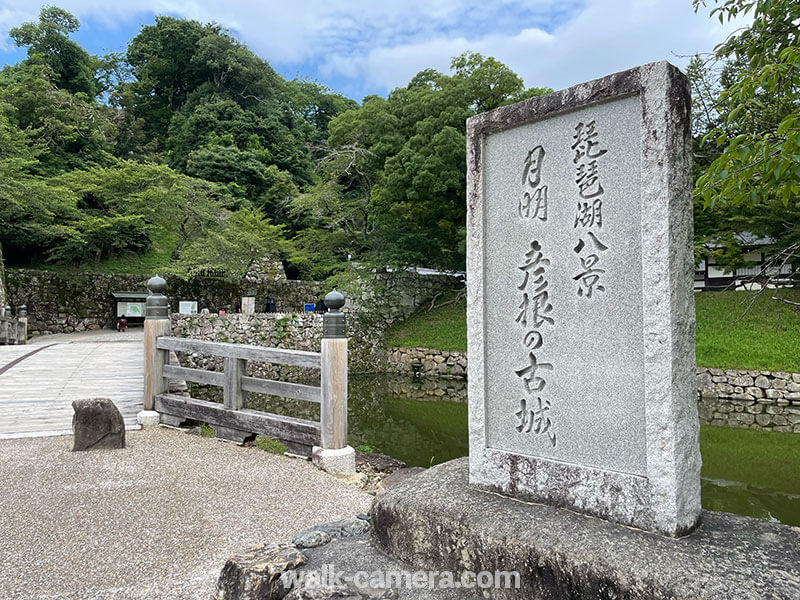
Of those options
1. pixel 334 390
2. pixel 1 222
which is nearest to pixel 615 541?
pixel 334 390

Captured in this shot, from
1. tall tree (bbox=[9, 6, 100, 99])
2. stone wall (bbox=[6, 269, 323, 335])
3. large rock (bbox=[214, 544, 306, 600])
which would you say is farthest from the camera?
tall tree (bbox=[9, 6, 100, 99])

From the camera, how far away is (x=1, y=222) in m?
16.3

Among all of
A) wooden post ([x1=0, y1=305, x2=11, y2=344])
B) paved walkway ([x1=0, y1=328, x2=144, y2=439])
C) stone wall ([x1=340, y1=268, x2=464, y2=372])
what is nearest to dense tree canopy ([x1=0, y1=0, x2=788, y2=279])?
stone wall ([x1=340, y1=268, x2=464, y2=372])

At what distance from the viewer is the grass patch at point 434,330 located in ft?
49.4

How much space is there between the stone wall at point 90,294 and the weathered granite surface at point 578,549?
57.8ft

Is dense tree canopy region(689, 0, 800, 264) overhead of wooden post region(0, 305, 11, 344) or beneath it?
→ overhead

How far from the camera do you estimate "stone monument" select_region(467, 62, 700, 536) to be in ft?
6.15

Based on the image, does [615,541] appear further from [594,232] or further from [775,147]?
[775,147]

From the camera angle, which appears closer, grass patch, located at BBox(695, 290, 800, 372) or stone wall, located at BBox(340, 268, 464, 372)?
grass patch, located at BBox(695, 290, 800, 372)

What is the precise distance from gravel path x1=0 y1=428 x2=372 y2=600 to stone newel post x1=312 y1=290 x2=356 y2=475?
0.73 ft

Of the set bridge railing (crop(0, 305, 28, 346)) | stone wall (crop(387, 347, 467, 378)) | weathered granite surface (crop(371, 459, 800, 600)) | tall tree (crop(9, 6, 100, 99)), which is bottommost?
stone wall (crop(387, 347, 467, 378))

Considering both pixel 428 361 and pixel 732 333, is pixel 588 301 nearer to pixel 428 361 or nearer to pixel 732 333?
pixel 732 333

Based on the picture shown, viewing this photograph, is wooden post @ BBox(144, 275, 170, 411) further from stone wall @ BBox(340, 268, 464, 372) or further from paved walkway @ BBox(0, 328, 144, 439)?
stone wall @ BBox(340, 268, 464, 372)

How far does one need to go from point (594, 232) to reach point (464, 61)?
51.2 ft
